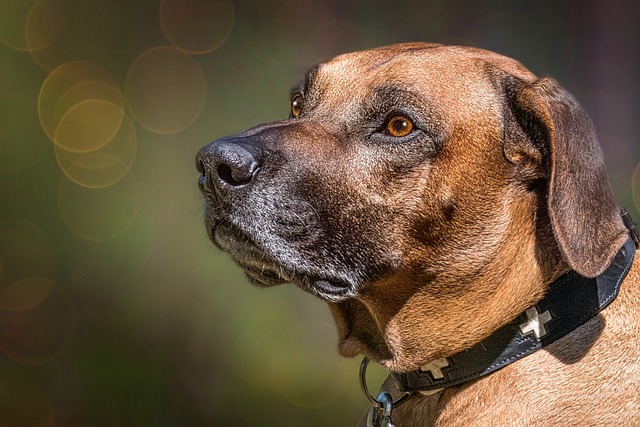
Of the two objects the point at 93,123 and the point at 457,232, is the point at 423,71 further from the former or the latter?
the point at 93,123

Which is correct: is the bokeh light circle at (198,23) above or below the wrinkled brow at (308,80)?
below

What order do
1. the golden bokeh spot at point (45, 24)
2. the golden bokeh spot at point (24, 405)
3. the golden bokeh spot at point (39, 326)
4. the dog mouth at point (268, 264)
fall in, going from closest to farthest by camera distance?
the dog mouth at point (268, 264) < the golden bokeh spot at point (24, 405) < the golden bokeh spot at point (39, 326) < the golden bokeh spot at point (45, 24)

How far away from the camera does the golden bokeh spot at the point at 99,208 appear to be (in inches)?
237

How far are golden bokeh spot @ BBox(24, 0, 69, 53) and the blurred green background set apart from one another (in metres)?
0.01

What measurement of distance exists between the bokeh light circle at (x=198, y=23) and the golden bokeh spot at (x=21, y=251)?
70.9 inches

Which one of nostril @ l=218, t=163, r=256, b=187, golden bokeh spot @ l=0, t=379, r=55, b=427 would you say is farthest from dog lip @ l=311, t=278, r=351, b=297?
golden bokeh spot @ l=0, t=379, r=55, b=427

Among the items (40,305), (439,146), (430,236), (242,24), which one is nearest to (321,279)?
(430,236)

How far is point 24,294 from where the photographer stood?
5.85 m

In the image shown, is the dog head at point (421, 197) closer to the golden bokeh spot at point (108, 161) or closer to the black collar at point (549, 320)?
the black collar at point (549, 320)

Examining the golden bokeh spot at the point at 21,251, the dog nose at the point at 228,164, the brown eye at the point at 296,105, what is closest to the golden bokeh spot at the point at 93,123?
the golden bokeh spot at the point at 21,251

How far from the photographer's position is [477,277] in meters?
2.81

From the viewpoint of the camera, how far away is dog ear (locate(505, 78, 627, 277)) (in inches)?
101

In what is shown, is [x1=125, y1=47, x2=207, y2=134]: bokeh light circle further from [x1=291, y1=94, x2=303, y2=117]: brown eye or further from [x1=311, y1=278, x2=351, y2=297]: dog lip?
[x1=311, y1=278, x2=351, y2=297]: dog lip

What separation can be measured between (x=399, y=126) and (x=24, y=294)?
3902 mm
